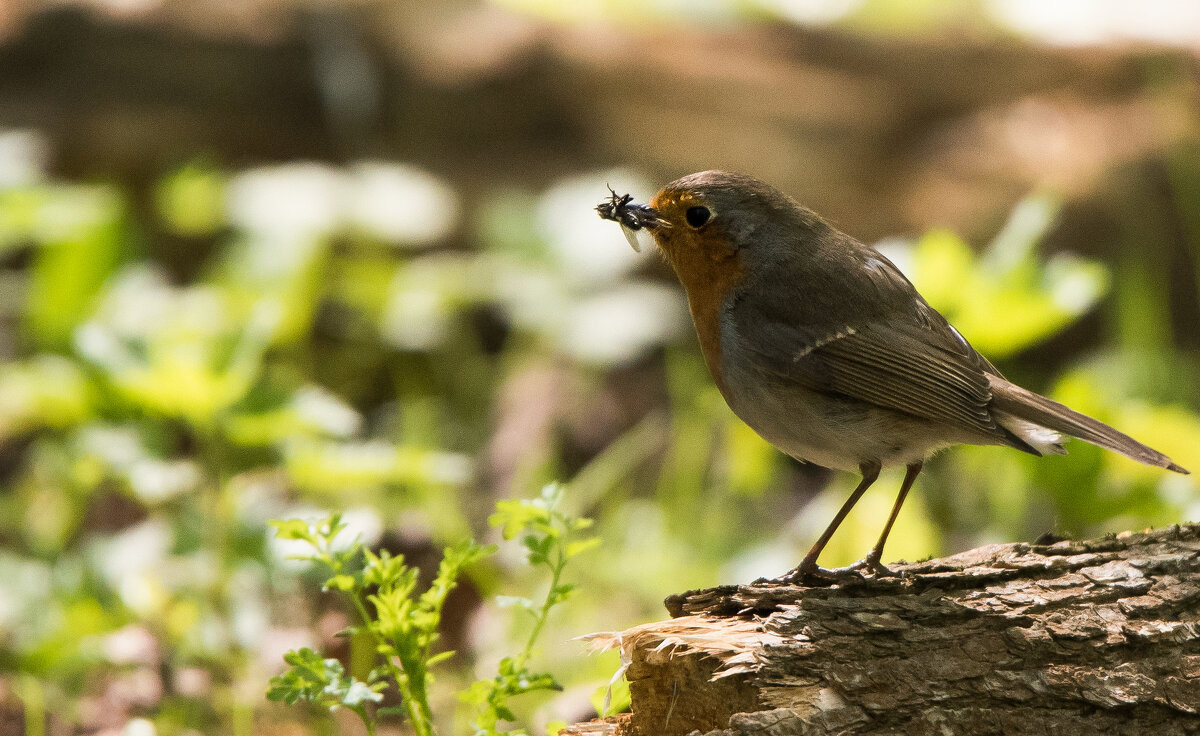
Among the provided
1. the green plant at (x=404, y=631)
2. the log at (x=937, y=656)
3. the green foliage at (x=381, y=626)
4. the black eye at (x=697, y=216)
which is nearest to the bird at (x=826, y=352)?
the black eye at (x=697, y=216)

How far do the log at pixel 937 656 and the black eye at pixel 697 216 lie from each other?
1.17m

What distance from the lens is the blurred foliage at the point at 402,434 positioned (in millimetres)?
3598

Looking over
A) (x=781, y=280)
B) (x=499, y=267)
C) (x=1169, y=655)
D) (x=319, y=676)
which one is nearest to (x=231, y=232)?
(x=499, y=267)

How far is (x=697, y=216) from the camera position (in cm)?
330

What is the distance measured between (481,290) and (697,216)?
2747mm

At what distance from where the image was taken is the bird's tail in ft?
9.16

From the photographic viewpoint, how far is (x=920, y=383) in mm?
3051

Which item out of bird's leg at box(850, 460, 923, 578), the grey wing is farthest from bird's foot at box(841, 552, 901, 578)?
the grey wing

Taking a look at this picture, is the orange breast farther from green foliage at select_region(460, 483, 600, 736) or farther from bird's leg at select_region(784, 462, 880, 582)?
green foliage at select_region(460, 483, 600, 736)

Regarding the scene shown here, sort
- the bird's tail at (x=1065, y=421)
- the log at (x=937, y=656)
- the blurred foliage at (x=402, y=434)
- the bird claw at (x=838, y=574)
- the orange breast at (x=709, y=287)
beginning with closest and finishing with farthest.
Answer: the log at (x=937, y=656) → the bird claw at (x=838, y=574) → the bird's tail at (x=1065, y=421) → the orange breast at (x=709, y=287) → the blurred foliage at (x=402, y=434)

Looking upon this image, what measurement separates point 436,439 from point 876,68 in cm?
385

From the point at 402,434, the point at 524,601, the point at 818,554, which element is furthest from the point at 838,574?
the point at 402,434

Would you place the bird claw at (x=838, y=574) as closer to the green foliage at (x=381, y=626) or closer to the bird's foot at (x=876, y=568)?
the bird's foot at (x=876, y=568)

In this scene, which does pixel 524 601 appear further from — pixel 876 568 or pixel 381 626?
pixel 876 568
